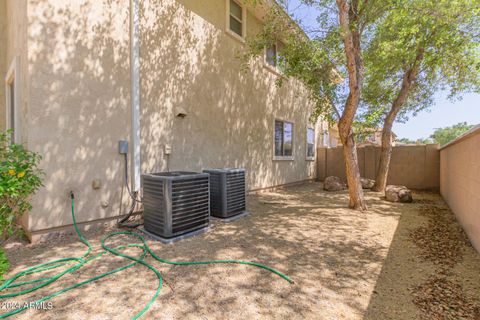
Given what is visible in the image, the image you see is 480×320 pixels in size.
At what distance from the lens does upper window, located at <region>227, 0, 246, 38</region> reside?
6.46m

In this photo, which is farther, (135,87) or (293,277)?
(135,87)

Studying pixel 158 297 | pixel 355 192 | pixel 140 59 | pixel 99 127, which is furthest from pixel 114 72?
pixel 355 192

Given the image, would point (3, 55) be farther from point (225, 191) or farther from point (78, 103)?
point (225, 191)

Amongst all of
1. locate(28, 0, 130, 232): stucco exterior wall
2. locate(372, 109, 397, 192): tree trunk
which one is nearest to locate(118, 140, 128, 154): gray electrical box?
locate(28, 0, 130, 232): stucco exterior wall

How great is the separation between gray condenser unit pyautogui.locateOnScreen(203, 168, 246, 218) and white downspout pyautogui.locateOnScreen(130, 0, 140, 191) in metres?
1.29

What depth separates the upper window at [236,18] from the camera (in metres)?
6.46

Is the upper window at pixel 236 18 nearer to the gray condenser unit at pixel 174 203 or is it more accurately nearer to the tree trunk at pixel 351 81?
the tree trunk at pixel 351 81

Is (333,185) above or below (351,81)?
below

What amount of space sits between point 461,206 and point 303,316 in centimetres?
432

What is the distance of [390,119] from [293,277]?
24.1 feet

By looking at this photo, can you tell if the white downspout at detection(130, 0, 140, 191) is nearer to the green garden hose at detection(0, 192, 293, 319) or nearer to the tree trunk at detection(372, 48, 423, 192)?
the green garden hose at detection(0, 192, 293, 319)

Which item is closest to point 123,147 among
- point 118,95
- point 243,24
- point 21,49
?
point 118,95

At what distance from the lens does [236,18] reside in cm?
667

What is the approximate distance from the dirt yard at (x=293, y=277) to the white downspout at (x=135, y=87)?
1.17 metres
